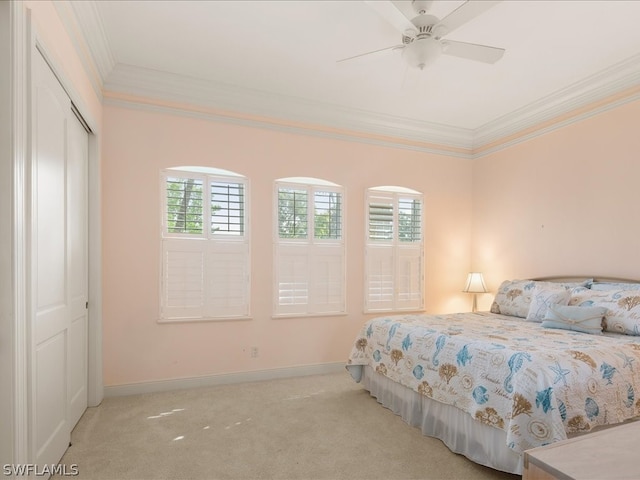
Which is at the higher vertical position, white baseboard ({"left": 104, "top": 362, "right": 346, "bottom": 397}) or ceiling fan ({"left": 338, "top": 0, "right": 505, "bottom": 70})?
ceiling fan ({"left": 338, "top": 0, "right": 505, "bottom": 70})

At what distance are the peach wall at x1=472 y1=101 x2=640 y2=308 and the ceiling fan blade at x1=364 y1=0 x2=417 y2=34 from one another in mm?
2524

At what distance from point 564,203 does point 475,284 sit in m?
1.40

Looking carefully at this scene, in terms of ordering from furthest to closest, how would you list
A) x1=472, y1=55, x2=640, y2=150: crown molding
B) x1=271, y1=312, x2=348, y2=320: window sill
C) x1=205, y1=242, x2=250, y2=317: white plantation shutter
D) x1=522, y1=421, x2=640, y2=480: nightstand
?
x1=271, y1=312, x2=348, y2=320: window sill
x1=205, y1=242, x2=250, y2=317: white plantation shutter
x1=472, y1=55, x2=640, y2=150: crown molding
x1=522, y1=421, x2=640, y2=480: nightstand

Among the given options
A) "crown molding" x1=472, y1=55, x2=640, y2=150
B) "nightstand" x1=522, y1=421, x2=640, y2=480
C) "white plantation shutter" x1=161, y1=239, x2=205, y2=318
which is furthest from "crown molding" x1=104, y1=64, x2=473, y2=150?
"nightstand" x1=522, y1=421, x2=640, y2=480

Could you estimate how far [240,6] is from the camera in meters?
2.64

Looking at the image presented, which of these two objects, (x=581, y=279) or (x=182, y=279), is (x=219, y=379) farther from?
(x=581, y=279)

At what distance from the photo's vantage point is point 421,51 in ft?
8.34

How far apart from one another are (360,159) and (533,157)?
203cm

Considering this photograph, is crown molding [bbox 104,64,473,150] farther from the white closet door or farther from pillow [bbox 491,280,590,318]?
pillow [bbox 491,280,590,318]

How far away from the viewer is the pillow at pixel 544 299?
3.42 m

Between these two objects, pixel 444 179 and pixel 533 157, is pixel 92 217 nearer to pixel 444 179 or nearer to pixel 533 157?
pixel 444 179

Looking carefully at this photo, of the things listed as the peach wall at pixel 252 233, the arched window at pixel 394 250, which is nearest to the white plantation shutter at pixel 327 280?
the peach wall at pixel 252 233

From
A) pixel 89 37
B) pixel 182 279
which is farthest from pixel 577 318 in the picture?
pixel 89 37

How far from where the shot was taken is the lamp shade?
4766mm
